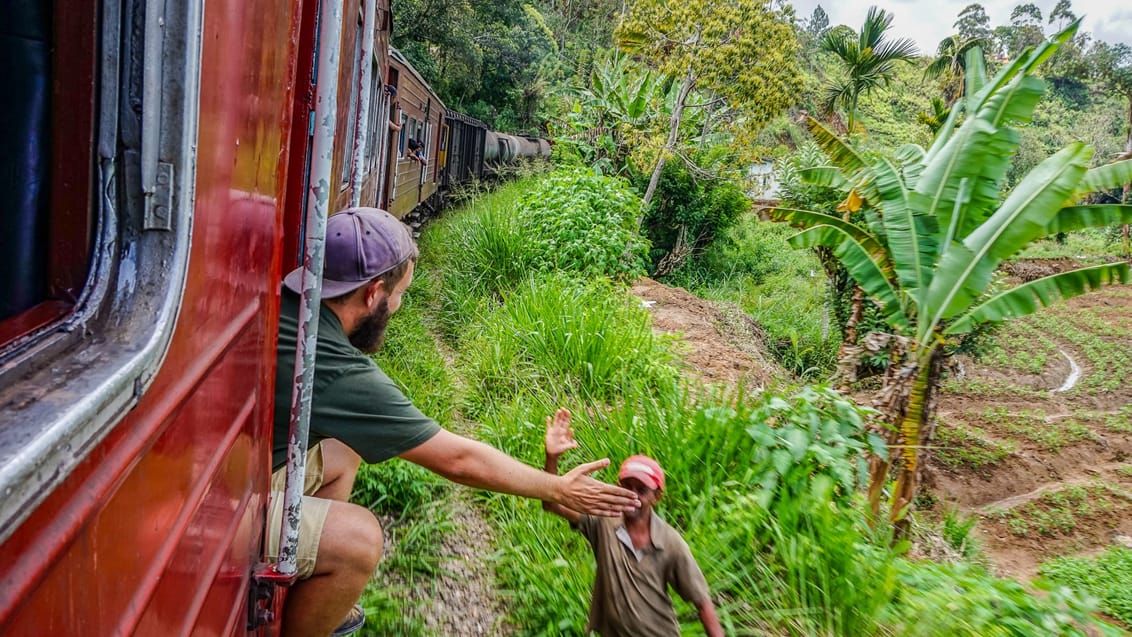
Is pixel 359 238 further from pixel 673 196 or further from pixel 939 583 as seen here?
pixel 673 196

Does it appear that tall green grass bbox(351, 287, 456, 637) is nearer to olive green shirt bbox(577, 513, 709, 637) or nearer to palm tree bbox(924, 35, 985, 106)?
olive green shirt bbox(577, 513, 709, 637)

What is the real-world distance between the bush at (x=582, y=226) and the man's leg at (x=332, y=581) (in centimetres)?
610

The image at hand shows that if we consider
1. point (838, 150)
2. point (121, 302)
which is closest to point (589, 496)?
point (121, 302)

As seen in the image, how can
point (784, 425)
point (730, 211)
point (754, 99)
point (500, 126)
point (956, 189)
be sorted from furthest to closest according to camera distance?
point (500, 126) < point (730, 211) < point (754, 99) < point (956, 189) < point (784, 425)

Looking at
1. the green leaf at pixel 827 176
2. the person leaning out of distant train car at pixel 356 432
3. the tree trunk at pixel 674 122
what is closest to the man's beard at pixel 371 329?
the person leaning out of distant train car at pixel 356 432

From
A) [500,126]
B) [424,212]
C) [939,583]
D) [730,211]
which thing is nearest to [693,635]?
[939,583]

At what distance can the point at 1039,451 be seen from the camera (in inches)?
442

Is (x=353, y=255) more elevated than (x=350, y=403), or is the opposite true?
(x=353, y=255)

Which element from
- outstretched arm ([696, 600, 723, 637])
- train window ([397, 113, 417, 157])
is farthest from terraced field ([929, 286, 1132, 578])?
train window ([397, 113, 417, 157])

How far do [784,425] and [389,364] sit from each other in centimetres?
302

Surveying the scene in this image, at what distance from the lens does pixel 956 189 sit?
5527 millimetres

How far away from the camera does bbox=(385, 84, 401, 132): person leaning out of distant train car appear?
7.66m

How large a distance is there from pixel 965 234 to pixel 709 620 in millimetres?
4278

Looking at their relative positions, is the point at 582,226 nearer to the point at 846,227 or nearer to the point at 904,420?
the point at 846,227
